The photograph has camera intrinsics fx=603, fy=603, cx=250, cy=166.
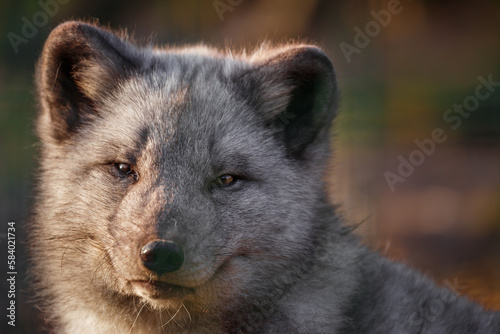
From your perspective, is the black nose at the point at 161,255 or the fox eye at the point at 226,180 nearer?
the black nose at the point at 161,255

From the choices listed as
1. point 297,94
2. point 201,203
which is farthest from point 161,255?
point 297,94

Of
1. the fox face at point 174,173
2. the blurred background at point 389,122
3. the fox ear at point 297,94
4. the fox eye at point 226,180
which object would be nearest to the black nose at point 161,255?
the fox face at point 174,173

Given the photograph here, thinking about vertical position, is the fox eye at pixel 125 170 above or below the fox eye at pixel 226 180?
above

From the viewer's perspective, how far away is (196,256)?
301cm

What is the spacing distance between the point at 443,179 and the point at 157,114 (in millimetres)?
8362

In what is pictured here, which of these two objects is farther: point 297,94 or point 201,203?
point 297,94

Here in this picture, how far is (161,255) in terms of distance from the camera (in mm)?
2877

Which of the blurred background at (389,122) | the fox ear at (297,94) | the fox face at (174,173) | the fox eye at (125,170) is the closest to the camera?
the fox face at (174,173)

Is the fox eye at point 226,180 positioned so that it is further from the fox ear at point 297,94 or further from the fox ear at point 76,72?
the fox ear at point 76,72

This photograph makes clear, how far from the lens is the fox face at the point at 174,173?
3084 mm

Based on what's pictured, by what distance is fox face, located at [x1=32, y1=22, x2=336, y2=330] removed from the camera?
3084mm

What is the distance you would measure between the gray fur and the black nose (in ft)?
0.15

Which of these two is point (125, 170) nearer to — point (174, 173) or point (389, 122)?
point (174, 173)

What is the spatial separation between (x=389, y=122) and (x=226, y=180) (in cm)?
557
